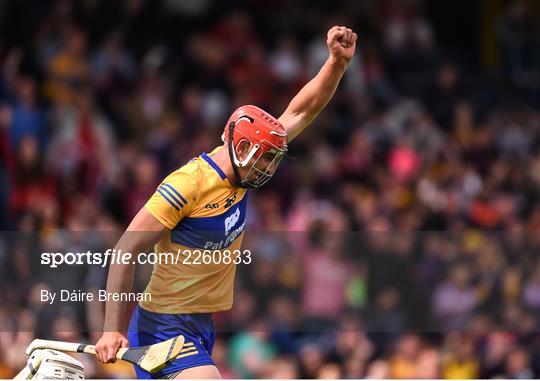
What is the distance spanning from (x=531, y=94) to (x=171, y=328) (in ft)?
31.4

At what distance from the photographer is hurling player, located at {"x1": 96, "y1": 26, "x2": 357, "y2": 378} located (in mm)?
5621

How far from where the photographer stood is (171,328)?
5.85m

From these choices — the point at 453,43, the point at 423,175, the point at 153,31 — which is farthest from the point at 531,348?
the point at 453,43

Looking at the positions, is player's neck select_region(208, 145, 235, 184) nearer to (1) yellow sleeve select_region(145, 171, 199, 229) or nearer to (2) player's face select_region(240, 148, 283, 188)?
(2) player's face select_region(240, 148, 283, 188)

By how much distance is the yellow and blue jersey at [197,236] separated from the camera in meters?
5.72

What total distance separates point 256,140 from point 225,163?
19 centimetres

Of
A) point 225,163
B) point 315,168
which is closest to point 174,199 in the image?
point 225,163

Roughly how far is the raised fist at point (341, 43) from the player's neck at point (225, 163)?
0.77 m

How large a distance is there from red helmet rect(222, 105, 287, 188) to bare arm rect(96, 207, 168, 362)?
0.49 metres

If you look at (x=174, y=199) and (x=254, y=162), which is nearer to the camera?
(x=174, y=199)

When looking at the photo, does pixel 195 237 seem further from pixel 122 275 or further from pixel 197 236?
pixel 122 275

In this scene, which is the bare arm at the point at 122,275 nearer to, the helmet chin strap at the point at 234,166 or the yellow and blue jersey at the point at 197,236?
the yellow and blue jersey at the point at 197,236

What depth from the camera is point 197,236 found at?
19.1ft

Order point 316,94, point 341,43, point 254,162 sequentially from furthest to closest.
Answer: point 316,94
point 341,43
point 254,162
